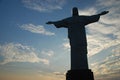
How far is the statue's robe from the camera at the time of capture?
17125 millimetres

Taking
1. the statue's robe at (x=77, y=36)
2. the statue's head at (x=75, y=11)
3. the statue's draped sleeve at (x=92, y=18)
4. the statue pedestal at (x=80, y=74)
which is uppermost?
the statue's head at (x=75, y=11)

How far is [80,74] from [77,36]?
3.42 metres

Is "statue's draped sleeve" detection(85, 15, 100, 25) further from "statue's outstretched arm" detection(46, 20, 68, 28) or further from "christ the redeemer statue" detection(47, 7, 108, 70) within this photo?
"statue's outstretched arm" detection(46, 20, 68, 28)

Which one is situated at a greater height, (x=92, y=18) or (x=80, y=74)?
(x=92, y=18)

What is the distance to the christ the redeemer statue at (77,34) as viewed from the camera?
17.1 m

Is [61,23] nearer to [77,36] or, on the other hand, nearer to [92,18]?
[77,36]

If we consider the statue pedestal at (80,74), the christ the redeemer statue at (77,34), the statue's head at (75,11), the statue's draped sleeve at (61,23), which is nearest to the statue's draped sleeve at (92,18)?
the christ the redeemer statue at (77,34)

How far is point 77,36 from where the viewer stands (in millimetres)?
17891

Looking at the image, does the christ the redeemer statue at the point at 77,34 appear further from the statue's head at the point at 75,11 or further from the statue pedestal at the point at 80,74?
the statue pedestal at the point at 80,74

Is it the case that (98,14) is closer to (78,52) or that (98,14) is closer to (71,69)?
(78,52)

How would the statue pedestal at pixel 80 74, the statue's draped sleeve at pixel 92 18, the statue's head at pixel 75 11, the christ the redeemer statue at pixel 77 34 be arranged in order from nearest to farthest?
the statue pedestal at pixel 80 74, the christ the redeemer statue at pixel 77 34, the statue's draped sleeve at pixel 92 18, the statue's head at pixel 75 11

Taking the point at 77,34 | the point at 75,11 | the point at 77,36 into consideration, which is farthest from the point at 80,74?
the point at 75,11

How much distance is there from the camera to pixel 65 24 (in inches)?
741

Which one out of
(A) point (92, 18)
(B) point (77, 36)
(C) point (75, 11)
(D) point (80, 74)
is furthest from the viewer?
(C) point (75, 11)
